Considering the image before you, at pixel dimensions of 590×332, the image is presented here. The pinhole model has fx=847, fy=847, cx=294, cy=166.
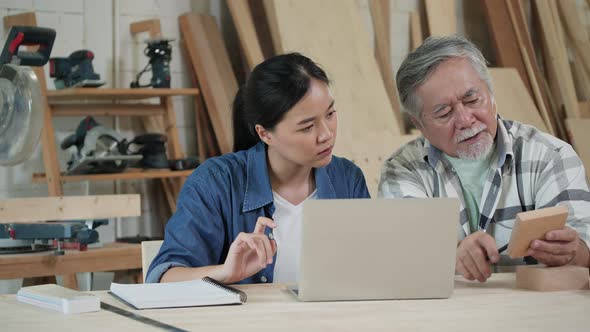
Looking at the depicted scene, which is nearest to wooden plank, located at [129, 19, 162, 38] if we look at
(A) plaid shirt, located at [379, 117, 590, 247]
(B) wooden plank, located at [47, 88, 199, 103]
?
(B) wooden plank, located at [47, 88, 199, 103]

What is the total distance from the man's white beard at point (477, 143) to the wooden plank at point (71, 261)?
5.46ft

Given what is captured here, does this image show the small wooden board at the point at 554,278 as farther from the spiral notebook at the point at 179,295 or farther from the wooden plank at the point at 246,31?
the wooden plank at the point at 246,31

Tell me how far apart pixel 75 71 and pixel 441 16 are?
233 centimetres

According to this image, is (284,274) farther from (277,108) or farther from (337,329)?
(337,329)

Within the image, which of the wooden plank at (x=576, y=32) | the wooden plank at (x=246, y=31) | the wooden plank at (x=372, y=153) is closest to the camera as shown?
the wooden plank at (x=372, y=153)

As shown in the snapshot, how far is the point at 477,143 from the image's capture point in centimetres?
263

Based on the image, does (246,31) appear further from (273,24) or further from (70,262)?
(70,262)

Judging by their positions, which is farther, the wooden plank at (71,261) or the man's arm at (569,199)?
the wooden plank at (71,261)

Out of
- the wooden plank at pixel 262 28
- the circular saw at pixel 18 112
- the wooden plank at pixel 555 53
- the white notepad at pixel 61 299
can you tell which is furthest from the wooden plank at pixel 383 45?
the white notepad at pixel 61 299

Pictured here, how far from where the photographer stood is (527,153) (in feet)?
8.70

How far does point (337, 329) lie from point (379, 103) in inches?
125

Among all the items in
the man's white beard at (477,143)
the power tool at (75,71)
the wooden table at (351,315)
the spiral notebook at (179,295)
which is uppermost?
the power tool at (75,71)

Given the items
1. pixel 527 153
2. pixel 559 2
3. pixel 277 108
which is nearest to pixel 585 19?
pixel 559 2

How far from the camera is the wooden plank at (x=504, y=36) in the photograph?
216 inches
